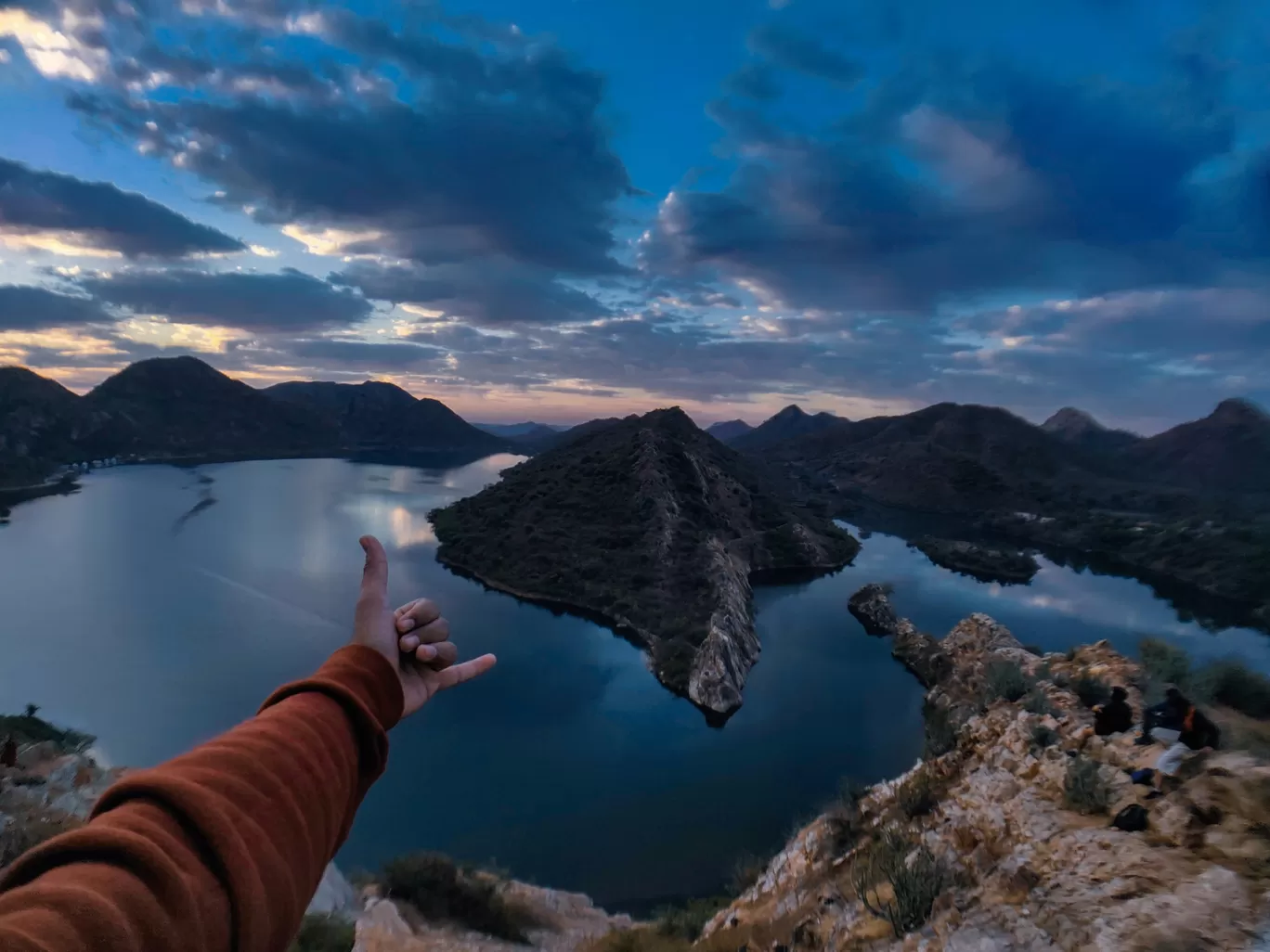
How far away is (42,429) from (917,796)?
13858cm

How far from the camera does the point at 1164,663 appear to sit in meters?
8.41

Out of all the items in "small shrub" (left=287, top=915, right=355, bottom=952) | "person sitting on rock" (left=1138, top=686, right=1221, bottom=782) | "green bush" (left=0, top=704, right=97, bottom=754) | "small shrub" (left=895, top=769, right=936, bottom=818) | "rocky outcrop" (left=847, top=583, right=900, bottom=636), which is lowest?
"rocky outcrop" (left=847, top=583, right=900, bottom=636)

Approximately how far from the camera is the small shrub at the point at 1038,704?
784 centimetres

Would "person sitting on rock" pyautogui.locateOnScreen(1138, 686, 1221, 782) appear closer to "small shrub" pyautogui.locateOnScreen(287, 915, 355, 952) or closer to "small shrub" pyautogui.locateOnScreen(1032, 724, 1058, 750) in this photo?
"small shrub" pyautogui.locateOnScreen(1032, 724, 1058, 750)

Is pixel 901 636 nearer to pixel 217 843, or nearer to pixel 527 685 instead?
pixel 527 685

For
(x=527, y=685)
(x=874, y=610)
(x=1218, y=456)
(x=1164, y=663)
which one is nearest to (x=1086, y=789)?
(x=1164, y=663)

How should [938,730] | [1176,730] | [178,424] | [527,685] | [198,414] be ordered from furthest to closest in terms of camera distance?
[198,414], [178,424], [527,685], [938,730], [1176,730]

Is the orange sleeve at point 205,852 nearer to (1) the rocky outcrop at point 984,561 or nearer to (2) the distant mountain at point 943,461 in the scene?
(1) the rocky outcrop at point 984,561

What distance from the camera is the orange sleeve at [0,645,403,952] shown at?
96 cm

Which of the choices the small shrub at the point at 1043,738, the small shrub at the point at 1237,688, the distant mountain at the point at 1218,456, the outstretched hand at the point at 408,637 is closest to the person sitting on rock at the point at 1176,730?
the small shrub at the point at 1043,738

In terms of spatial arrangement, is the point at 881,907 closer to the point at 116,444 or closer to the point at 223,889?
the point at 223,889

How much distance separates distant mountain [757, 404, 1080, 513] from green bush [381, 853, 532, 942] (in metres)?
89.7

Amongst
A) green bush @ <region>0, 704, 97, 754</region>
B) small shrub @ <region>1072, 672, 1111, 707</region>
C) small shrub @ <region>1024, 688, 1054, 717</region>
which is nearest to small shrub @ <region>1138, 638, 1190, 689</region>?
small shrub @ <region>1072, 672, 1111, 707</region>

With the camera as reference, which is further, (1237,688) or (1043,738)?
(1237,688)
